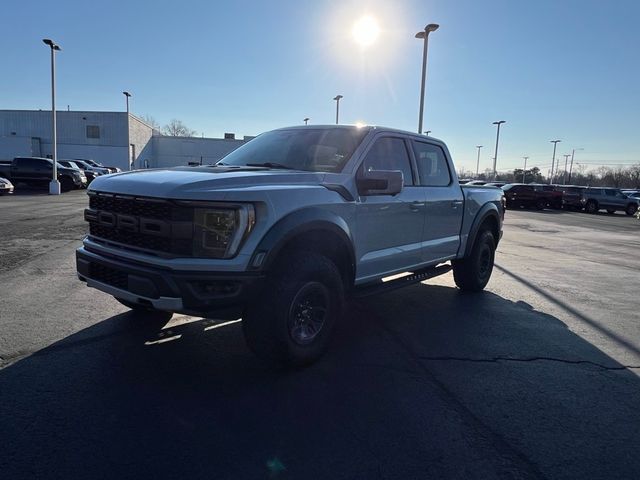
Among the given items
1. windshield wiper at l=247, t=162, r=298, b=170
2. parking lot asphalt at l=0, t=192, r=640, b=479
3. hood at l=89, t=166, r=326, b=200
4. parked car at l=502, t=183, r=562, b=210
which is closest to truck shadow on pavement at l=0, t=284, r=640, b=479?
parking lot asphalt at l=0, t=192, r=640, b=479

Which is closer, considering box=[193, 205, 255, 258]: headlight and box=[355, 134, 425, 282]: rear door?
box=[193, 205, 255, 258]: headlight

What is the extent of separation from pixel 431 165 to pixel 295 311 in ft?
9.75

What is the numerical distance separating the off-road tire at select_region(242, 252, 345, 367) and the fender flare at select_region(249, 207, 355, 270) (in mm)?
193

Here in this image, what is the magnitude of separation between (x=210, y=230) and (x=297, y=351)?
3.92 feet

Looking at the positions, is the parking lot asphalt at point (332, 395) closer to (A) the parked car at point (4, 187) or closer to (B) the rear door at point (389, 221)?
(B) the rear door at point (389, 221)

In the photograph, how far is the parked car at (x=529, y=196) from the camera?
32.4 meters

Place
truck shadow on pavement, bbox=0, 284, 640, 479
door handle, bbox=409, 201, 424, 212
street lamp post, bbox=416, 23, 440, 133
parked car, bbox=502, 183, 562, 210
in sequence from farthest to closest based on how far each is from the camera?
parked car, bbox=502, 183, 562, 210 < street lamp post, bbox=416, 23, 440, 133 < door handle, bbox=409, 201, 424, 212 < truck shadow on pavement, bbox=0, 284, 640, 479

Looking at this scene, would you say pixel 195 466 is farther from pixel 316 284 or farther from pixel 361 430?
pixel 316 284

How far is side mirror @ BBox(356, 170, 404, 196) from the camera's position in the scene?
402 cm

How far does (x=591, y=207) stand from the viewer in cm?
3316

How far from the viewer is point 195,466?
255 cm

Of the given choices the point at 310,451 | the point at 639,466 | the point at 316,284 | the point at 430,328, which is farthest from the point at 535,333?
the point at 310,451

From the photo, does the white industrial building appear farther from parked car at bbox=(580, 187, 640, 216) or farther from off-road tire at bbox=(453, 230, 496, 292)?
off-road tire at bbox=(453, 230, 496, 292)

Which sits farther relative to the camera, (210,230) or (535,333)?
(535,333)
